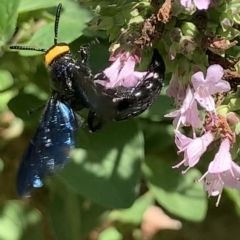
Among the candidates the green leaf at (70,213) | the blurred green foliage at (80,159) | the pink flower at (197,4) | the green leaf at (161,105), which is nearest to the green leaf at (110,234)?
the blurred green foliage at (80,159)

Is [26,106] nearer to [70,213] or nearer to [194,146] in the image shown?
[70,213]

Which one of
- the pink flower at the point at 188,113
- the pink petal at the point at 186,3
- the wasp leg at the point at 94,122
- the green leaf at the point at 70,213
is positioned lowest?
the green leaf at the point at 70,213

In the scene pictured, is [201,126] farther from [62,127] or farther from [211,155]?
[211,155]

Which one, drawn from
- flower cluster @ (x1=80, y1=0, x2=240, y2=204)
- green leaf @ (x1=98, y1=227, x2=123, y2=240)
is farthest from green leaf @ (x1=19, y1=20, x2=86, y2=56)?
green leaf @ (x1=98, y1=227, x2=123, y2=240)

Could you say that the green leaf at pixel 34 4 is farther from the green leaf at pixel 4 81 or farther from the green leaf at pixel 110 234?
the green leaf at pixel 110 234

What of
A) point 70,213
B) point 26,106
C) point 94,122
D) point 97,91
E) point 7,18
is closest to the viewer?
point 97,91

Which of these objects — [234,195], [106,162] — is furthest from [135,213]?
[106,162]

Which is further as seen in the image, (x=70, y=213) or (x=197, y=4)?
(x=70, y=213)
